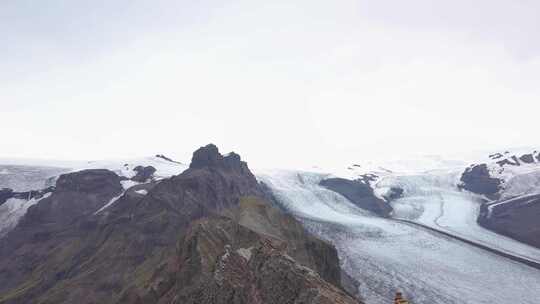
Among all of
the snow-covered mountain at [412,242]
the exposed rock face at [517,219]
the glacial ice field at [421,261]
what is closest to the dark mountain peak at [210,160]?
the snow-covered mountain at [412,242]

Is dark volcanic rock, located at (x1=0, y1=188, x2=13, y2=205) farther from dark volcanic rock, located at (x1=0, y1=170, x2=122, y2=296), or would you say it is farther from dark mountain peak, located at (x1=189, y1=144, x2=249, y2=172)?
dark mountain peak, located at (x1=189, y1=144, x2=249, y2=172)

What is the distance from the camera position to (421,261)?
118 metres

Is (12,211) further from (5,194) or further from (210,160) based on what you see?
(210,160)

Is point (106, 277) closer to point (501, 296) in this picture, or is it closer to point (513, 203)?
point (501, 296)

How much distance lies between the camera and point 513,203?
199625mm

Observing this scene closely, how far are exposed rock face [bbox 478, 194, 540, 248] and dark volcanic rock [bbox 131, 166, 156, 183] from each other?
125 meters

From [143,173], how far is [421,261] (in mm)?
101022

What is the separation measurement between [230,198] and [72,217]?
1837 inches

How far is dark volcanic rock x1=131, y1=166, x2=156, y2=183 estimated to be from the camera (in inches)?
6506

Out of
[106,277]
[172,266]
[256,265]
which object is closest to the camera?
[256,265]

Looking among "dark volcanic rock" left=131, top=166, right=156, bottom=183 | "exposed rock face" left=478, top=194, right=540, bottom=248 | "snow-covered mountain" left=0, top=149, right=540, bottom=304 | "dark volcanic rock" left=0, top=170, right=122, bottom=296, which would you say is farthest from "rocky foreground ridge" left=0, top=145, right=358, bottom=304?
"exposed rock face" left=478, top=194, right=540, bottom=248

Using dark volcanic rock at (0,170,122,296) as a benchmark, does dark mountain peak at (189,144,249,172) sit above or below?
above

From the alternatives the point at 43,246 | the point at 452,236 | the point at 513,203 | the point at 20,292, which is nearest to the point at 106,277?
the point at 20,292

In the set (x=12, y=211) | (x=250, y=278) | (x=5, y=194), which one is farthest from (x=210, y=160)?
(x=250, y=278)
